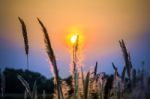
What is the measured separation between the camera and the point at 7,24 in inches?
83.9

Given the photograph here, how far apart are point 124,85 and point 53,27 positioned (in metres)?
0.73

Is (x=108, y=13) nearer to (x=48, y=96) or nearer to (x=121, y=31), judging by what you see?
(x=121, y=31)

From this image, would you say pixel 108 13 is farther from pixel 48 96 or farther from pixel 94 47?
pixel 48 96

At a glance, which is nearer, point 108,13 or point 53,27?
point 53,27

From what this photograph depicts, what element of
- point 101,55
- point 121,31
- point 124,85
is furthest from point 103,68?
point 124,85

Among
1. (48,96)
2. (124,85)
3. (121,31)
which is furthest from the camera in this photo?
(121,31)

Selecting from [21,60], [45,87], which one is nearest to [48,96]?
[45,87]

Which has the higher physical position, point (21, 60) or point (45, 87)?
point (21, 60)

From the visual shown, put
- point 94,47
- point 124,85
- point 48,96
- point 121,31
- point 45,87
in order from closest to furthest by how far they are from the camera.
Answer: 1. point 124,85
2. point 48,96
3. point 45,87
4. point 94,47
5. point 121,31

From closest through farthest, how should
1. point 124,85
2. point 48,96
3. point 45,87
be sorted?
point 124,85 < point 48,96 < point 45,87

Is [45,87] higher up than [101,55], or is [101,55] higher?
[101,55]

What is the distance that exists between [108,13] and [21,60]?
56 centimetres

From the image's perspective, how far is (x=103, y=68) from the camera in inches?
90.2

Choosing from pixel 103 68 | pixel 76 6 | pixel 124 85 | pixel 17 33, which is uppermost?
pixel 76 6
